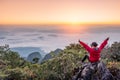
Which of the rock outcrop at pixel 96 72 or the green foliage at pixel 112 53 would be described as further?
the green foliage at pixel 112 53

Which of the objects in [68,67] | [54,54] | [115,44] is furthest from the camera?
[115,44]

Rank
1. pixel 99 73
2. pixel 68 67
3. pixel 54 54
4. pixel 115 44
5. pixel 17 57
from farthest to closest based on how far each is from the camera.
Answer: pixel 115 44 < pixel 17 57 < pixel 54 54 < pixel 68 67 < pixel 99 73

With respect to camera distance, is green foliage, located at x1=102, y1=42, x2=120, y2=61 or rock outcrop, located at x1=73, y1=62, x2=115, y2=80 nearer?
rock outcrop, located at x1=73, y1=62, x2=115, y2=80

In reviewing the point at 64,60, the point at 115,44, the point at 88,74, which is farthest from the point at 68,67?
the point at 115,44

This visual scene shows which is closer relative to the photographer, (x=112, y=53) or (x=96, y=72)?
(x=96, y=72)

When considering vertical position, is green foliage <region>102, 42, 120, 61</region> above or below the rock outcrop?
below

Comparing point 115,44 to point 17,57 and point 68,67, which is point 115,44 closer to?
point 17,57

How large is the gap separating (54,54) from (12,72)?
422 centimetres

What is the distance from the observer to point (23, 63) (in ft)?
111

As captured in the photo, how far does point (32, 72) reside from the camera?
27.9m

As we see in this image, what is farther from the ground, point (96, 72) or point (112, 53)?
point (96, 72)

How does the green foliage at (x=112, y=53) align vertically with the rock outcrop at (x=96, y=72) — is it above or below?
below

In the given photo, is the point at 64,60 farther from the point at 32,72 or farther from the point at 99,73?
the point at 99,73

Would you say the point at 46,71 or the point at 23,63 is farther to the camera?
the point at 23,63
